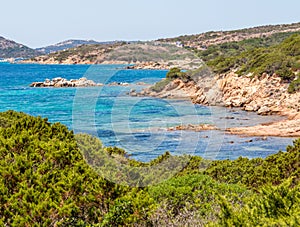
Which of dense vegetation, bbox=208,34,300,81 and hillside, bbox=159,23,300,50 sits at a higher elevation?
dense vegetation, bbox=208,34,300,81

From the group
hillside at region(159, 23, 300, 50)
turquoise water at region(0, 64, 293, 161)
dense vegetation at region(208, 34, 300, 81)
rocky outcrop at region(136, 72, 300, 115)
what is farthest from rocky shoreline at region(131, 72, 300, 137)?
hillside at region(159, 23, 300, 50)

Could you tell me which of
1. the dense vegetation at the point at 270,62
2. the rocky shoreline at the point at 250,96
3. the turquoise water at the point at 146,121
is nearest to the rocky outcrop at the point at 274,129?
the rocky shoreline at the point at 250,96

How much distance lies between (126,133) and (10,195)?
21184 millimetres

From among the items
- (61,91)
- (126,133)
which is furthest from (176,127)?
(61,91)

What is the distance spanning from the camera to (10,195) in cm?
604

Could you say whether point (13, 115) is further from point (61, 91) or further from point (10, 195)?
point (61, 91)

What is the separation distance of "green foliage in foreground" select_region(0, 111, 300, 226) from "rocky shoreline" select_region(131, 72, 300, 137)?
19859mm

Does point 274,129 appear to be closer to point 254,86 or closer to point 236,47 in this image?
point 254,86

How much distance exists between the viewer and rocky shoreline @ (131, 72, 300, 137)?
27.5 metres

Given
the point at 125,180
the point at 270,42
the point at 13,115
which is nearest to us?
the point at 125,180

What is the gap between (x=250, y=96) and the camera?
37.1 metres

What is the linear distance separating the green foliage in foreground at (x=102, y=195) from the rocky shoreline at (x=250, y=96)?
19.9 m

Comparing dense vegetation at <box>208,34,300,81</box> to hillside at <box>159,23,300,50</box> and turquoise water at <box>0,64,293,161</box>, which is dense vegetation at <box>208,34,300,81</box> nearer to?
turquoise water at <box>0,64,293,161</box>

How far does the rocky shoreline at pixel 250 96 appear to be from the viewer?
27547mm
